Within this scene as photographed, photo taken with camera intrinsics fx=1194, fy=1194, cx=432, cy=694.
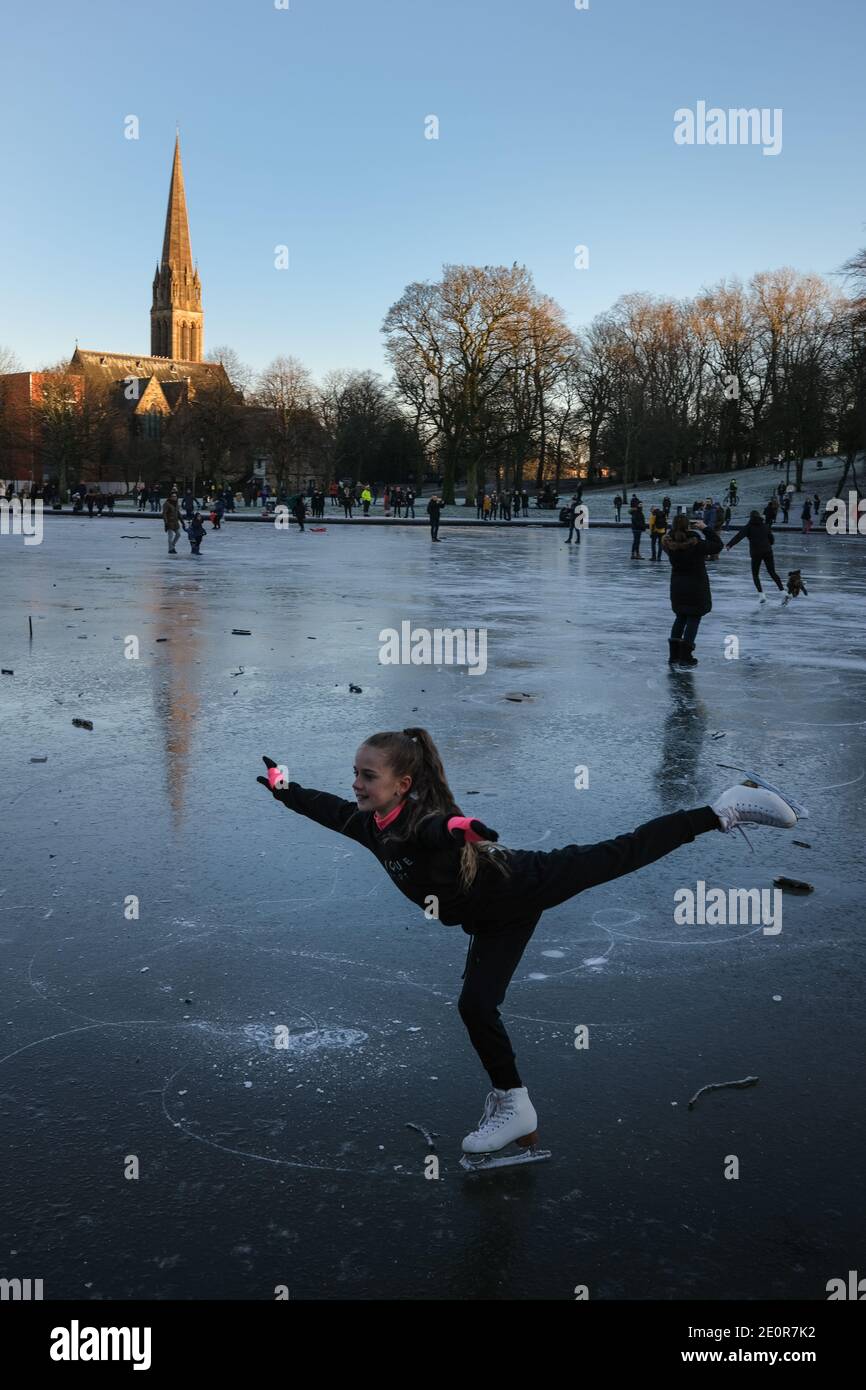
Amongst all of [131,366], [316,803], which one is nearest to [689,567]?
[316,803]

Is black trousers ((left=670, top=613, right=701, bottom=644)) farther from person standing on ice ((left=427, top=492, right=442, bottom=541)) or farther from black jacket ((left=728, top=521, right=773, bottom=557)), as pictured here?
person standing on ice ((left=427, top=492, right=442, bottom=541))

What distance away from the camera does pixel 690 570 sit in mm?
12555

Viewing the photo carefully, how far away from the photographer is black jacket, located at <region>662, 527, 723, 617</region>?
41.1 ft

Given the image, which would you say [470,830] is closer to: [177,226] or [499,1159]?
[499,1159]

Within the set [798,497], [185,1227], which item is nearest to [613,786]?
[185,1227]

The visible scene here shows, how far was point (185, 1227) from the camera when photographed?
3047 millimetres

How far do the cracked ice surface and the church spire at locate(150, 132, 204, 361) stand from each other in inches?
6342

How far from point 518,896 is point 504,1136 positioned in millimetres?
676

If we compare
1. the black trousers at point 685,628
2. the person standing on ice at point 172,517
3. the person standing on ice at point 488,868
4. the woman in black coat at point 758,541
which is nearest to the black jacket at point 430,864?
the person standing on ice at point 488,868

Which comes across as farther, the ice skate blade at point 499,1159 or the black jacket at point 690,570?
the black jacket at point 690,570

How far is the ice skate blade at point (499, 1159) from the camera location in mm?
3324

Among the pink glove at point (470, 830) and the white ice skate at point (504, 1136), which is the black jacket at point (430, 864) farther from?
the white ice skate at point (504, 1136)

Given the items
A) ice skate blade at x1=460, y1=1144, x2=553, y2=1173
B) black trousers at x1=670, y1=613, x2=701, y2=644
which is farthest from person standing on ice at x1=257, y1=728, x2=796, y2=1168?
black trousers at x1=670, y1=613, x2=701, y2=644

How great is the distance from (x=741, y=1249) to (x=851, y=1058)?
120 centimetres
